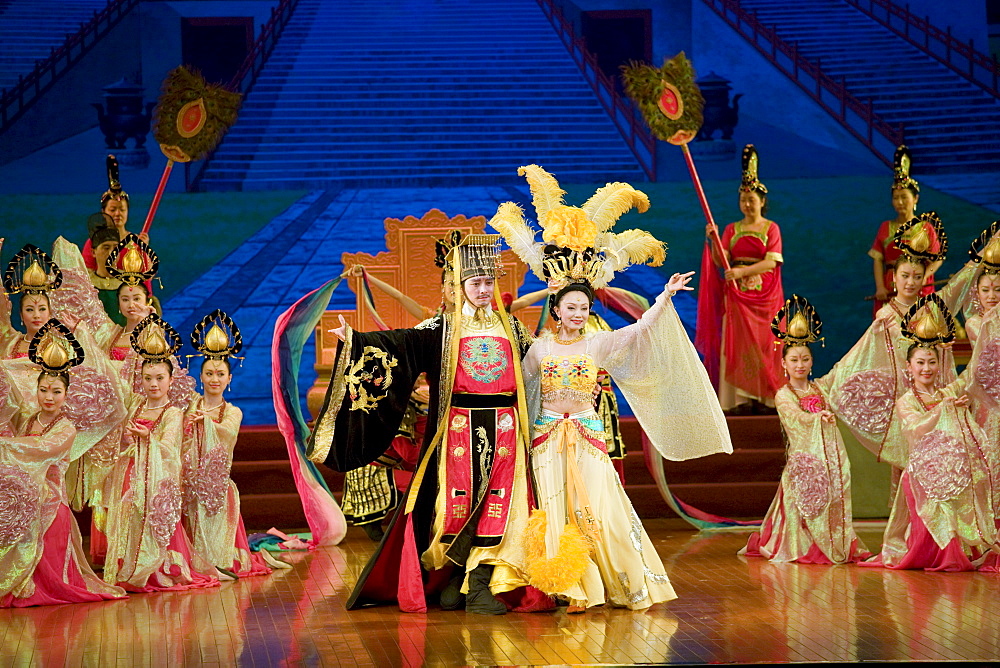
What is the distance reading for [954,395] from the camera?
6.00 metres

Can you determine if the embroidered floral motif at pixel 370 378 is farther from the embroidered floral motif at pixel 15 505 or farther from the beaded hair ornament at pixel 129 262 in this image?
the beaded hair ornament at pixel 129 262

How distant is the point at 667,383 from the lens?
216 inches

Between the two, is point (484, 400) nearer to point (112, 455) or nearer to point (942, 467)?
point (112, 455)

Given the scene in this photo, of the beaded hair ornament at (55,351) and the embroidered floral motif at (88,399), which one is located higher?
the beaded hair ornament at (55,351)

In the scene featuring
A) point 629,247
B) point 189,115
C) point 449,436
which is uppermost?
point 189,115

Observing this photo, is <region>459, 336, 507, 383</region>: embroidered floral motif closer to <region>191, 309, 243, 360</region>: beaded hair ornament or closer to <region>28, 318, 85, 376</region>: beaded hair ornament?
<region>191, 309, 243, 360</region>: beaded hair ornament

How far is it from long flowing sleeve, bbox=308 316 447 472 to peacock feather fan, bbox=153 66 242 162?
323cm

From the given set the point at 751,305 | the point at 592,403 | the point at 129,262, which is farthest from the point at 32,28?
the point at 592,403

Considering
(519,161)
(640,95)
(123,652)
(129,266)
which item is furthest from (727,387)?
(123,652)

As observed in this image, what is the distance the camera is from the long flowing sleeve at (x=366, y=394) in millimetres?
5258

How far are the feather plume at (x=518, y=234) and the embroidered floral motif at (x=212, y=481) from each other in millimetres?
1759

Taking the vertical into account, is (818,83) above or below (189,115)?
above

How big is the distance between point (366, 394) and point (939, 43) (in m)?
7.00

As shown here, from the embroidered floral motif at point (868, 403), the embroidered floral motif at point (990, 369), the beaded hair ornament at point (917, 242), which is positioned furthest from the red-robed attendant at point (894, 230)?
the embroidered floral motif at point (990, 369)
